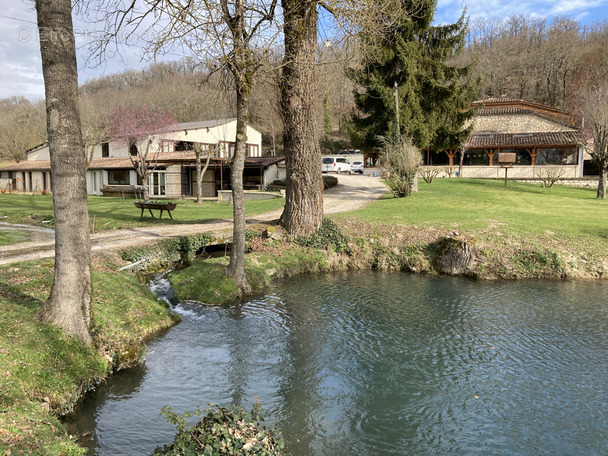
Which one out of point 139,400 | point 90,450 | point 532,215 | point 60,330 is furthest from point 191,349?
point 532,215

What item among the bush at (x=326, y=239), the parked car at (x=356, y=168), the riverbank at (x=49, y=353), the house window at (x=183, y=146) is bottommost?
the riverbank at (x=49, y=353)

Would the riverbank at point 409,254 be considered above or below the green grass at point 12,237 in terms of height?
below

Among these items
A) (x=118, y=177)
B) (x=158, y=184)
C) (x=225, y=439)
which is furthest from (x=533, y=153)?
(x=225, y=439)

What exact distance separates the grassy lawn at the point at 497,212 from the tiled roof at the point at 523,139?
10202mm

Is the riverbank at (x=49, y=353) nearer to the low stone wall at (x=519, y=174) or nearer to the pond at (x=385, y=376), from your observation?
the pond at (x=385, y=376)

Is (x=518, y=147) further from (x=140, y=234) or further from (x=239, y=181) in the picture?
(x=239, y=181)

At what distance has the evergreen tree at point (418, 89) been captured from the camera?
24.2 meters

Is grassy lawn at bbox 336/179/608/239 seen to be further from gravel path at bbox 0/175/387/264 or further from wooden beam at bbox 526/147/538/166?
wooden beam at bbox 526/147/538/166

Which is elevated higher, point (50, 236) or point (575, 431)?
point (50, 236)

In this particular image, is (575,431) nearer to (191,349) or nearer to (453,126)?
(191,349)

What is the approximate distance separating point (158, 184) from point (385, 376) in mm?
33418

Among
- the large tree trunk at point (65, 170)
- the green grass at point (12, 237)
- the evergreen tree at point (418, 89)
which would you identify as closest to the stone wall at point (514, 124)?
the evergreen tree at point (418, 89)

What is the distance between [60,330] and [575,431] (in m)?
6.95

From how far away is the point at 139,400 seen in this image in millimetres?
6020
